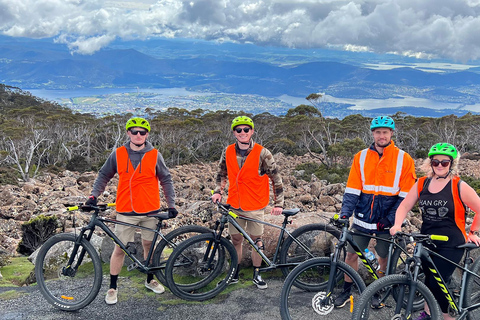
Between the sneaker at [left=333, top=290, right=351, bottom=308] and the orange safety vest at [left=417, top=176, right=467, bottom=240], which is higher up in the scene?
the orange safety vest at [left=417, top=176, right=467, bottom=240]

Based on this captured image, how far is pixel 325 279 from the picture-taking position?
13.0 feet

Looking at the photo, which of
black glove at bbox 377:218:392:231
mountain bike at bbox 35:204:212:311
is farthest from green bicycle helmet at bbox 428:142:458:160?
mountain bike at bbox 35:204:212:311

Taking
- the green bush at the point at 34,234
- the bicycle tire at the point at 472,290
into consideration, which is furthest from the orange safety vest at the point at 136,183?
the green bush at the point at 34,234

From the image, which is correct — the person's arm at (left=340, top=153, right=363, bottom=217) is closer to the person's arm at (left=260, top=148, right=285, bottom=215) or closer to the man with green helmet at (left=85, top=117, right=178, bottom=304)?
the person's arm at (left=260, top=148, right=285, bottom=215)

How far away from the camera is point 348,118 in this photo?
4312 cm

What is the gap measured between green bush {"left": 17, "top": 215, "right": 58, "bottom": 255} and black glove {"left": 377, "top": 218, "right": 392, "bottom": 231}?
6.98 metres

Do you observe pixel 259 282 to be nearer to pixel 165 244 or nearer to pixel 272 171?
pixel 165 244

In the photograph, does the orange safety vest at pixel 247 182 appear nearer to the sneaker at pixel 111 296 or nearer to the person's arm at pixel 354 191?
the person's arm at pixel 354 191

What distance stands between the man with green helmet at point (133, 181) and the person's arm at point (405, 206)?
7.88 feet

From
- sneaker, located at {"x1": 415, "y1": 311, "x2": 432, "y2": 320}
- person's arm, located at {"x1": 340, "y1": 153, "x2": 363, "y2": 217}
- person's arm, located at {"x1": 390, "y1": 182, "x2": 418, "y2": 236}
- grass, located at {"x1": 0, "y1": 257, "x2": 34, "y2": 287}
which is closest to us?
sneaker, located at {"x1": 415, "y1": 311, "x2": 432, "y2": 320}

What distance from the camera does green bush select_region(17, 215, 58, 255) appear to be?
7.79m

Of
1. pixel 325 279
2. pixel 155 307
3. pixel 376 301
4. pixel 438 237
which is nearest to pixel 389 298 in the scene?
pixel 376 301

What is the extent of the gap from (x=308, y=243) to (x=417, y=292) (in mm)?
1742

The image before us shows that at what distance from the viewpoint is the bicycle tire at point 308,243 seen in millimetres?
4590
